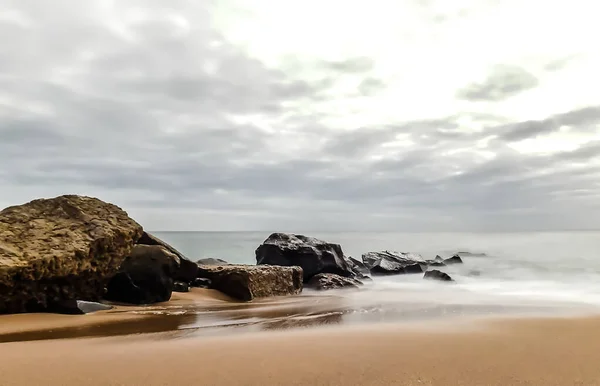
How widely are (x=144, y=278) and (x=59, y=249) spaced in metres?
1.68

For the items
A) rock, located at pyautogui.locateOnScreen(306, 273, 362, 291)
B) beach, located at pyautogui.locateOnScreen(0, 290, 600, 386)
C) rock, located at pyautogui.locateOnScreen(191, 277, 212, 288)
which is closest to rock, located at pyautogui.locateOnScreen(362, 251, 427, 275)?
rock, located at pyautogui.locateOnScreen(306, 273, 362, 291)

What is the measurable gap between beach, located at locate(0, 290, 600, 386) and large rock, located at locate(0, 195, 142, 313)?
982 millimetres

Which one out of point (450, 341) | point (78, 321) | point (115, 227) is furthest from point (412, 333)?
point (115, 227)

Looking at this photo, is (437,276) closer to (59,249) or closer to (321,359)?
(59,249)

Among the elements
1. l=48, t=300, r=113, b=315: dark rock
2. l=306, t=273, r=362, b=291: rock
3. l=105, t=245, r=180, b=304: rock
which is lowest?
l=306, t=273, r=362, b=291: rock

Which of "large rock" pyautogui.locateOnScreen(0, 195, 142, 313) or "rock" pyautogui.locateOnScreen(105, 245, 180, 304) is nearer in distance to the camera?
"large rock" pyautogui.locateOnScreen(0, 195, 142, 313)

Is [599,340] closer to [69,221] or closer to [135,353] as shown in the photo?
[135,353]

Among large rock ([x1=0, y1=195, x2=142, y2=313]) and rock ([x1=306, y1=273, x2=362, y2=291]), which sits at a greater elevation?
large rock ([x1=0, y1=195, x2=142, y2=313])

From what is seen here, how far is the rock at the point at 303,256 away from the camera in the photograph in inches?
531

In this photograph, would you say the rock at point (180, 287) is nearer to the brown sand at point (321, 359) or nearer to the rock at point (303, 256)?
Result: the brown sand at point (321, 359)

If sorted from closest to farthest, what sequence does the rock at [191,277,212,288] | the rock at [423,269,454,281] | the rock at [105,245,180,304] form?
the rock at [105,245,180,304] < the rock at [191,277,212,288] < the rock at [423,269,454,281]

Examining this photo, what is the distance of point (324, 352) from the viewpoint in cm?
349

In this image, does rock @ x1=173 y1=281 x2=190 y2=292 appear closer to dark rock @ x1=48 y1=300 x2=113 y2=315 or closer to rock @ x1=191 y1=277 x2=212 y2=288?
rock @ x1=191 y1=277 x2=212 y2=288

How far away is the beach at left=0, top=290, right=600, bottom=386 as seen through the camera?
2896mm
